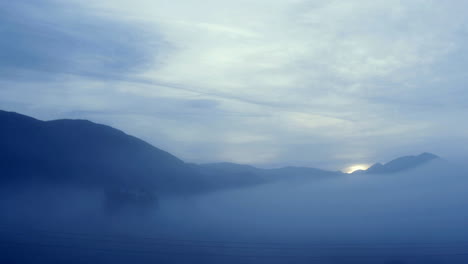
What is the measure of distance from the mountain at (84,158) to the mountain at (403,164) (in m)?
74.0

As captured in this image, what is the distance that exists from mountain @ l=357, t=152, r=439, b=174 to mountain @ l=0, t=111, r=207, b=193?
74.0 m

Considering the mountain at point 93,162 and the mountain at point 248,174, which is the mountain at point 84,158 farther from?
the mountain at point 248,174

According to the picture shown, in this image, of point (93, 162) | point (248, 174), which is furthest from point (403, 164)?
point (93, 162)

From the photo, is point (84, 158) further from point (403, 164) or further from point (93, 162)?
point (403, 164)

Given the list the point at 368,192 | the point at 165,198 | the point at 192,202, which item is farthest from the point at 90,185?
the point at 368,192

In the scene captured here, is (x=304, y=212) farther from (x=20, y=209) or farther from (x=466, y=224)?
(x=20, y=209)

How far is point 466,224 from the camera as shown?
5706cm

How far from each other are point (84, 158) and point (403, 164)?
11027cm

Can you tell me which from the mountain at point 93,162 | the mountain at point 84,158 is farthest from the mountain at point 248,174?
the mountain at point 84,158

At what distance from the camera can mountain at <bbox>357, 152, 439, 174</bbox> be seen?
145 m

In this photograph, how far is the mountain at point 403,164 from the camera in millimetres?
144613

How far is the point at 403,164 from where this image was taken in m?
150

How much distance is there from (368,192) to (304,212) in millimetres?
28931

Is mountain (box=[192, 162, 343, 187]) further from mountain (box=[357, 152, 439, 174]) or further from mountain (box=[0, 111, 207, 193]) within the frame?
mountain (box=[357, 152, 439, 174])
